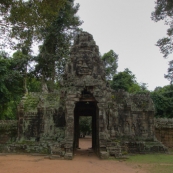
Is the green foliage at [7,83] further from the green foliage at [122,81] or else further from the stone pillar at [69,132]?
the green foliage at [122,81]

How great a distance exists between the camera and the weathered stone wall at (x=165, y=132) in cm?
1444

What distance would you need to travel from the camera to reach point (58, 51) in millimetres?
23938

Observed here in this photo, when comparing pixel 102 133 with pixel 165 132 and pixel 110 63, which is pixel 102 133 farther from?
pixel 110 63

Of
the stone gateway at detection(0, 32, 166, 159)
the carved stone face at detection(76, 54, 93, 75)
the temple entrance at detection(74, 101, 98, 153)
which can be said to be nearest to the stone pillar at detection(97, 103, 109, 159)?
the stone gateway at detection(0, 32, 166, 159)

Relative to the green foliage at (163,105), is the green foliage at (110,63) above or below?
above

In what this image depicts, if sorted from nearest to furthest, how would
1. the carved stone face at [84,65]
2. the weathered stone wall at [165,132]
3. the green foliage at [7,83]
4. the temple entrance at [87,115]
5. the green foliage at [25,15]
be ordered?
the green foliage at [25,15], the carved stone face at [84,65], the temple entrance at [87,115], the weathered stone wall at [165,132], the green foliage at [7,83]

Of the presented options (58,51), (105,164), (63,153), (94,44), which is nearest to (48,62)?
(58,51)

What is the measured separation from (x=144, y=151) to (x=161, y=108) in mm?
11444

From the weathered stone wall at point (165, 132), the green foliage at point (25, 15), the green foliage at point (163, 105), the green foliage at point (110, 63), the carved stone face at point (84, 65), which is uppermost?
the green foliage at point (110, 63)

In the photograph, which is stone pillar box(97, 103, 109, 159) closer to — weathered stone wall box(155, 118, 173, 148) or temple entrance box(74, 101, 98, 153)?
temple entrance box(74, 101, 98, 153)

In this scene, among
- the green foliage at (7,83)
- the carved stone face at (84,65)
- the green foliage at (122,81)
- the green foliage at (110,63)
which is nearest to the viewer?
the carved stone face at (84,65)

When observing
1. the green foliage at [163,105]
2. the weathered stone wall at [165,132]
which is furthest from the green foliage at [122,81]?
the weathered stone wall at [165,132]

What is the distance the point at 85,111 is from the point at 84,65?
3810mm

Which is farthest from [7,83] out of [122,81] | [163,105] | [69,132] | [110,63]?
[110,63]
